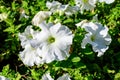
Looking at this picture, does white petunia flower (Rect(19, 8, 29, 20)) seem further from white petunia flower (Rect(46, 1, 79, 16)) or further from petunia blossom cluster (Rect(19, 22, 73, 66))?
petunia blossom cluster (Rect(19, 22, 73, 66))

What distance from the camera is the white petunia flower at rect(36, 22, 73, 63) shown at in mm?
2629

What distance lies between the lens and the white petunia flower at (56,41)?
104 inches

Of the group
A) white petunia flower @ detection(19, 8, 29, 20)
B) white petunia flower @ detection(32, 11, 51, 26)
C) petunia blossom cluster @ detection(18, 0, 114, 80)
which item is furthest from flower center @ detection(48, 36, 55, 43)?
white petunia flower @ detection(19, 8, 29, 20)

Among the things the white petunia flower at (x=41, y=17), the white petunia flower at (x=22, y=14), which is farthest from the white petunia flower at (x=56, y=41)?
the white petunia flower at (x=22, y=14)

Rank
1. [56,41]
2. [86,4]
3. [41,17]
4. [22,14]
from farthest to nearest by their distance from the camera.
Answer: [22,14], [86,4], [41,17], [56,41]

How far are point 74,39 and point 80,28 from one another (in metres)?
0.13

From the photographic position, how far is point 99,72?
2947 millimetres

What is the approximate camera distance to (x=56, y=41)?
8.77 ft

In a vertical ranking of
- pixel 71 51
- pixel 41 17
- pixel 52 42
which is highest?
pixel 41 17

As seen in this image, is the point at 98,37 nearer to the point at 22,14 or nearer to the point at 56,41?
the point at 56,41

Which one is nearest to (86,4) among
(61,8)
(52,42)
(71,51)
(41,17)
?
(61,8)

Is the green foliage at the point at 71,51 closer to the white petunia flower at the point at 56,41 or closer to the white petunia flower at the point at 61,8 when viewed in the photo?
the white petunia flower at the point at 61,8

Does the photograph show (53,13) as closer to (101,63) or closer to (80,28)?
(80,28)

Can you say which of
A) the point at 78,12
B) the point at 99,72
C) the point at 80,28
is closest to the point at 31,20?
the point at 78,12
